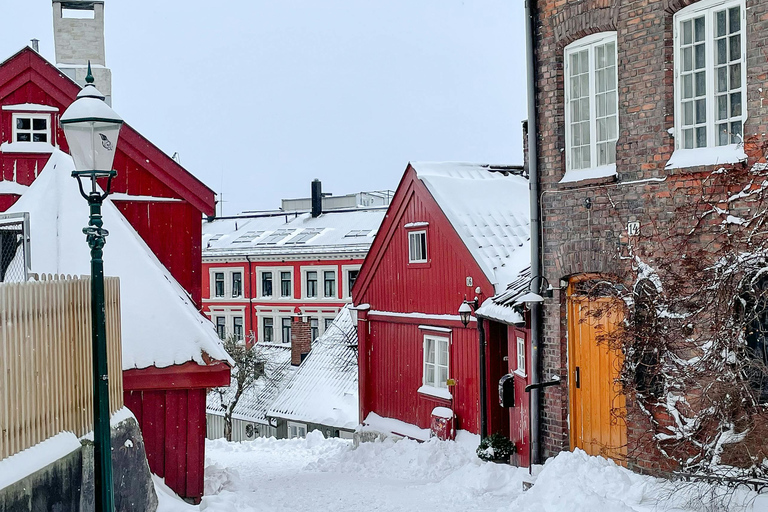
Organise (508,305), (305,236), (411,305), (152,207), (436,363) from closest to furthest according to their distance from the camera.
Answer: (508,305) → (152,207) → (436,363) → (411,305) → (305,236)

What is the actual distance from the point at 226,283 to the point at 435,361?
31128mm

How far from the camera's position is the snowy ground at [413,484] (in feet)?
30.4

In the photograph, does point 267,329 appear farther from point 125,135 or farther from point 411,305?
point 125,135

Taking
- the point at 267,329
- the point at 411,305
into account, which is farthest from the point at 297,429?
the point at 267,329

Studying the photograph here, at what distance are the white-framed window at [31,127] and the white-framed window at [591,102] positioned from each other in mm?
8235

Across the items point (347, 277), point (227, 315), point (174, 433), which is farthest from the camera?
point (227, 315)

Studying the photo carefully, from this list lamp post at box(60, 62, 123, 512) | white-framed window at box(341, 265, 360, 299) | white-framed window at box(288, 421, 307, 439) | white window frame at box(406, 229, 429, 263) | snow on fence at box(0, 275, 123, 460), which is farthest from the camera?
white-framed window at box(341, 265, 360, 299)

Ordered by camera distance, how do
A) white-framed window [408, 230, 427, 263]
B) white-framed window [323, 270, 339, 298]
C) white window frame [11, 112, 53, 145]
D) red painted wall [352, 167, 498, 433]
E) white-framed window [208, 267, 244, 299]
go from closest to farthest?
1. white window frame [11, 112, 53, 145]
2. red painted wall [352, 167, 498, 433]
3. white-framed window [408, 230, 427, 263]
4. white-framed window [323, 270, 339, 298]
5. white-framed window [208, 267, 244, 299]

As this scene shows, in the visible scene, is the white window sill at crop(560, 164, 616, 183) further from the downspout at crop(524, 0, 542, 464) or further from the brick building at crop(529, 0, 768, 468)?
the downspout at crop(524, 0, 542, 464)

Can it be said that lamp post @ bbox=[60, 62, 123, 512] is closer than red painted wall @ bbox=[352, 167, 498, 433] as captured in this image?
Yes

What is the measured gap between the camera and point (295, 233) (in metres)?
46.6

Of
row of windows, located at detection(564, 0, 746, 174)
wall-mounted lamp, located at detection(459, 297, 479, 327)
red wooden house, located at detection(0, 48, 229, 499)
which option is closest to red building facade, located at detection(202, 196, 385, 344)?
wall-mounted lamp, located at detection(459, 297, 479, 327)

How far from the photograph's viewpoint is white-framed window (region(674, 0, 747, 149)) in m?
9.55

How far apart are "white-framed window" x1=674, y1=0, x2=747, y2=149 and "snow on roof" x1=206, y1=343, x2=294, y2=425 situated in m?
25.5
